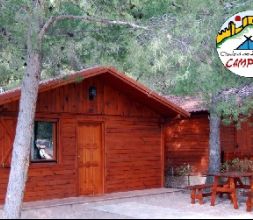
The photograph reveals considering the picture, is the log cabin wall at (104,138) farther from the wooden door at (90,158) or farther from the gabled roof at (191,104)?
the gabled roof at (191,104)

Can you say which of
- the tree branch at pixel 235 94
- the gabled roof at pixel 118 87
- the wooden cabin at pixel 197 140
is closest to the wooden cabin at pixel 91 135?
the gabled roof at pixel 118 87

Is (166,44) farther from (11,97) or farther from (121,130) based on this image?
(121,130)

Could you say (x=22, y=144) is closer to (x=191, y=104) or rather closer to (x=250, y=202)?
(x=250, y=202)

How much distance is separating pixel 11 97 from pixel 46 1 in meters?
2.30

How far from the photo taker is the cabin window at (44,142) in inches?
490

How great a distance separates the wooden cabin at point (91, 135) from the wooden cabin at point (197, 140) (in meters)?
3.19

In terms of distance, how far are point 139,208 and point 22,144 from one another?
Result: 338cm

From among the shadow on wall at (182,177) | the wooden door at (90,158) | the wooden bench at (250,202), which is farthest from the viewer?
the shadow on wall at (182,177)

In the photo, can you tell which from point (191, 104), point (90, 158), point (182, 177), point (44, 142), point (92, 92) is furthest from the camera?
point (191, 104)

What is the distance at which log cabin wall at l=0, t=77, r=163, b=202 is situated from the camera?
12.3 m

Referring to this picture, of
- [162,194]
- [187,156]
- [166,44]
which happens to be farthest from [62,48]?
[187,156]

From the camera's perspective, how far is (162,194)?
45.6 ft

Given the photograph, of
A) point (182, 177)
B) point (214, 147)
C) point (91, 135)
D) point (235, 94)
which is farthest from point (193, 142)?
point (91, 135)

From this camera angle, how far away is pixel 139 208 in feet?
37.9
